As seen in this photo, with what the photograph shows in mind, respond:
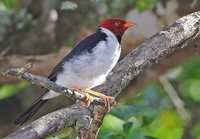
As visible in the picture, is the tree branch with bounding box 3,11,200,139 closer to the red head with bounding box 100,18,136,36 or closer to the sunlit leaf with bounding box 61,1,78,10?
the red head with bounding box 100,18,136,36

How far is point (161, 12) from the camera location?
4539 millimetres

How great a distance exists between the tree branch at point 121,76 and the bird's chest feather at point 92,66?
51 millimetres

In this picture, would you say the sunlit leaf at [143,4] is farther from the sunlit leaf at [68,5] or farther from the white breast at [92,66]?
the sunlit leaf at [68,5]

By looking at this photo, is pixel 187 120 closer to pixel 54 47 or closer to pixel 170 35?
pixel 54 47

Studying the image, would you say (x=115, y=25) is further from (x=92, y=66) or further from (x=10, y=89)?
(x=10, y=89)

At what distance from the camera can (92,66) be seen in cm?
348

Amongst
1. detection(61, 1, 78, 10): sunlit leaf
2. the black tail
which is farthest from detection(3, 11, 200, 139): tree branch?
detection(61, 1, 78, 10): sunlit leaf

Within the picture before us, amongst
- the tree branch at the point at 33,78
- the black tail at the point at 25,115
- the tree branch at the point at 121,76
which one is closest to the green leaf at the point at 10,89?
the black tail at the point at 25,115

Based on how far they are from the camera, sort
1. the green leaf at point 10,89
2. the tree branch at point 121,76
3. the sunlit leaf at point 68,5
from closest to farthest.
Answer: the tree branch at point 121,76
the sunlit leaf at point 68,5
the green leaf at point 10,89

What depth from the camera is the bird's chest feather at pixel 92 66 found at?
3.45 m

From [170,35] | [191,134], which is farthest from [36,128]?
[191,134]

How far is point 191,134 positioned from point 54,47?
57.3 inches

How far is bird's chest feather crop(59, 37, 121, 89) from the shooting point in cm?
345

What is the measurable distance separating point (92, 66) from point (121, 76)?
0.22 metres
